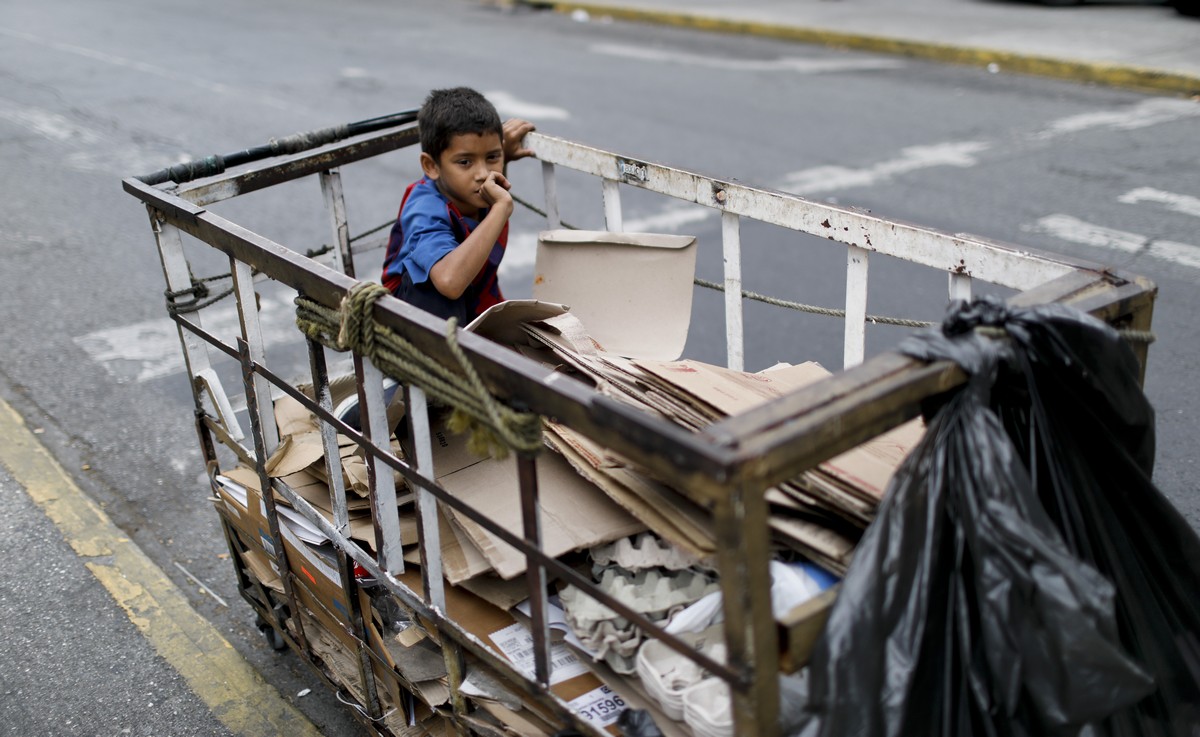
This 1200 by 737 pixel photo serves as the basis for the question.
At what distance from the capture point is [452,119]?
301 centimetres

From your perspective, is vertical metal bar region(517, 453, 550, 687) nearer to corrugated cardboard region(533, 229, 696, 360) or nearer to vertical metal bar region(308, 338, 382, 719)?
vertical metal bar region(308, 338, 382, 719)

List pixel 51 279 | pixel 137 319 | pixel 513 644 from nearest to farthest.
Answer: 1. pixel 513 644
2. pixel 137 319
3. pixel 51 279

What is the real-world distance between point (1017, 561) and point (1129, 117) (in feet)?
26.8

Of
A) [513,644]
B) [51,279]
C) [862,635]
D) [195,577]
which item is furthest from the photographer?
[51,279]

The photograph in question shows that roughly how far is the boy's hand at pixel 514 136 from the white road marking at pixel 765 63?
8047mm

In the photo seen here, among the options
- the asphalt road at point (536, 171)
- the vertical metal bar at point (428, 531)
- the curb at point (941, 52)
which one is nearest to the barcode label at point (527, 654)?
the vertical metal bar at point (428, 531)

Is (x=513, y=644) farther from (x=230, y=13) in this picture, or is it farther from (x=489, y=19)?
(x=230, y=13)

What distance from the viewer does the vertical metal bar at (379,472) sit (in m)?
2.25

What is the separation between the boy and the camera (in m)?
2.81

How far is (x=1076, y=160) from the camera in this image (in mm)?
7488

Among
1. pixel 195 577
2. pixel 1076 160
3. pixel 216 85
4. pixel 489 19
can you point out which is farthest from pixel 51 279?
pixel 489 19

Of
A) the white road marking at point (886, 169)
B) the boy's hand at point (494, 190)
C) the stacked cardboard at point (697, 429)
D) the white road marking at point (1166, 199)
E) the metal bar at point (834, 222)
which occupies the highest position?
the boy's hand at point (494, 190)

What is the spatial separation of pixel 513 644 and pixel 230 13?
1578 cm

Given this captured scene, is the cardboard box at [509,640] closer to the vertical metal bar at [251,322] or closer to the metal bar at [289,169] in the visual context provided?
the vertical metal bar at [251,322]
